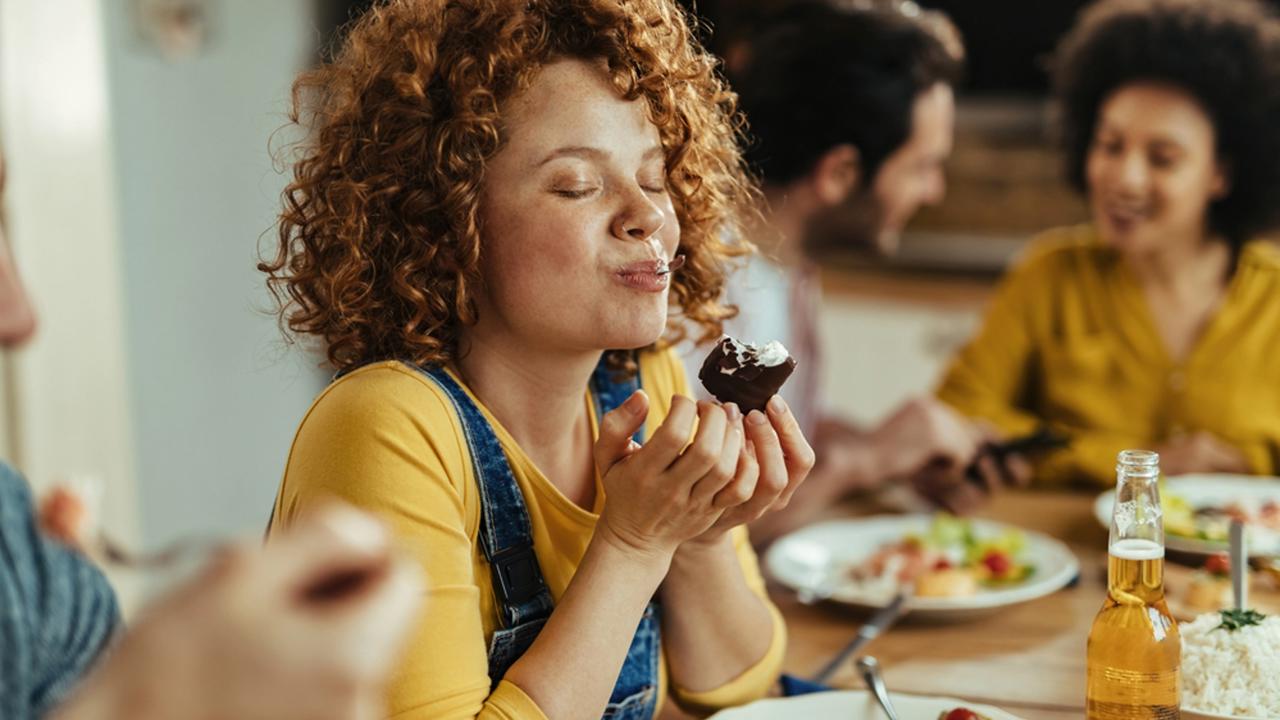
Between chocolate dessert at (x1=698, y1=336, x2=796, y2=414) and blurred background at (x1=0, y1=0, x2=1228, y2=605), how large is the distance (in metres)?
1.94

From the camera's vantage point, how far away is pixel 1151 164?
2.30 m

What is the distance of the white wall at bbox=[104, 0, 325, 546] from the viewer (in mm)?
3592

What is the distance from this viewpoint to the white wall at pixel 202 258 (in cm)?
359

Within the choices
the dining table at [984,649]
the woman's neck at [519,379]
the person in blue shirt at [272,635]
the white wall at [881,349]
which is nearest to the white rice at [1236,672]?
the dining table at [984,649]

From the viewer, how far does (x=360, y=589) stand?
530mm

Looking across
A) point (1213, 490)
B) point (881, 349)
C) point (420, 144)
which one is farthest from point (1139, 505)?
point (881, 349)

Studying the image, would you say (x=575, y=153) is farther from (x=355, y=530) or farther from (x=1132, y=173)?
(x=1132, y=173)

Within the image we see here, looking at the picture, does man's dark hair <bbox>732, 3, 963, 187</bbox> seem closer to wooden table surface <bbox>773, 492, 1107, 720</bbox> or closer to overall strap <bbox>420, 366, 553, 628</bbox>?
wooden table surface <bbox>773, 492, 1107, 720</bbox>

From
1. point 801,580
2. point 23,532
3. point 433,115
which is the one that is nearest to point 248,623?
point 23,532

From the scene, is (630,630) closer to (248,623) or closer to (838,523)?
(248,623)

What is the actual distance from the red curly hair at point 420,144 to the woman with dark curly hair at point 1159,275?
1.34 m

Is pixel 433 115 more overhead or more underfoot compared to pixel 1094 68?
more underfoot

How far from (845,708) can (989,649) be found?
0.32 metres

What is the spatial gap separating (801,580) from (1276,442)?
112cm
